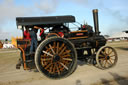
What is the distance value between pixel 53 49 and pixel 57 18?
4.47ft

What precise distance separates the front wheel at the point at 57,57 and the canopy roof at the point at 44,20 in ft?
3.14

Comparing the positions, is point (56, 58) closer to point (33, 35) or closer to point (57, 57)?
point (57, 57)

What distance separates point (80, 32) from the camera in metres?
5.04

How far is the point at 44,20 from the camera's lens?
4.67 m

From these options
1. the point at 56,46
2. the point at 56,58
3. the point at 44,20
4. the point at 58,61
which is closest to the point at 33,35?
the point at 44,20

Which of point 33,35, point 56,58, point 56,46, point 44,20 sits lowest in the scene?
point 56,58

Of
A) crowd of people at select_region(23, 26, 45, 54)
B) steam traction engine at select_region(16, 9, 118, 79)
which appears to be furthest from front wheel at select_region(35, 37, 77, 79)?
crowd of people at select_region(23, 26, 45, 54)

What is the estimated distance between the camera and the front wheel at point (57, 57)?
13.1 ft

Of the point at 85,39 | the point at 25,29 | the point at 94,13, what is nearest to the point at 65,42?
the point at 85,39

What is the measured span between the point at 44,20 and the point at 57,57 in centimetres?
161

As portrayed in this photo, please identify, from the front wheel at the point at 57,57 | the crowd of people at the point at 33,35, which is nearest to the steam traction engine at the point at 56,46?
the front wheel at the point at 57,57

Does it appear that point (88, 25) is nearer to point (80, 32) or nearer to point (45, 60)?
point (80, 32)

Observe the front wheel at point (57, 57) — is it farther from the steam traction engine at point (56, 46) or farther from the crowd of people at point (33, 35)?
the crowd of people at point (33, 35)

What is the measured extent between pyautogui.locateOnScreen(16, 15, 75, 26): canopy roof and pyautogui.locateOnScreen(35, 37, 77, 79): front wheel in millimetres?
956
